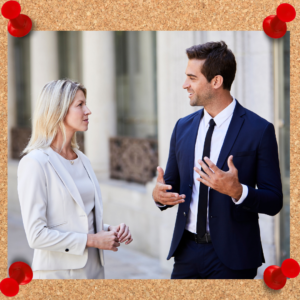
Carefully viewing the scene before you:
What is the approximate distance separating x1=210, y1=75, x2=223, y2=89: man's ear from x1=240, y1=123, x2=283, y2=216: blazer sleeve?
13.5 inches

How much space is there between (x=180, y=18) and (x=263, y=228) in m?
1.92

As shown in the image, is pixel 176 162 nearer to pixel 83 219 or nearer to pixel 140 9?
pixel 83 219

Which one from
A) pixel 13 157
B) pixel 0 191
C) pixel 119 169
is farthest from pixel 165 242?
pixel 13 157

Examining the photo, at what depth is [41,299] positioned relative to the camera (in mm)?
2295

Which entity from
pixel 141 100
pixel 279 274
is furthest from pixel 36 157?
pixel 141 100

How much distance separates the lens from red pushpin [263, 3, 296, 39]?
2.13 meters

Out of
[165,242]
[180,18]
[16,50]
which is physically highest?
[16,50]

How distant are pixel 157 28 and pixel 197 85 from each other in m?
0.37

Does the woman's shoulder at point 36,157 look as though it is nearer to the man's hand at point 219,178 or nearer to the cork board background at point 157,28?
the cork board background at point 157,28

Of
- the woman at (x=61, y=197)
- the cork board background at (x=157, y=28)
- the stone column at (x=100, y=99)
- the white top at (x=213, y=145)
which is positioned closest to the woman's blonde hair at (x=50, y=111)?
the woman at (x=61, y=197)

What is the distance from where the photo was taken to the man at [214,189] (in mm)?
2193

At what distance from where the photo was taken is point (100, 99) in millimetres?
6184

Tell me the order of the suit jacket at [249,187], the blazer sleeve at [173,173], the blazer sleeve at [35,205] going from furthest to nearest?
the blazer sleeve at [173,173] < the suit jacket at [249,187] < the blazer sleeve at [35,205]

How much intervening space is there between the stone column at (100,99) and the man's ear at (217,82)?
11.4 ft
